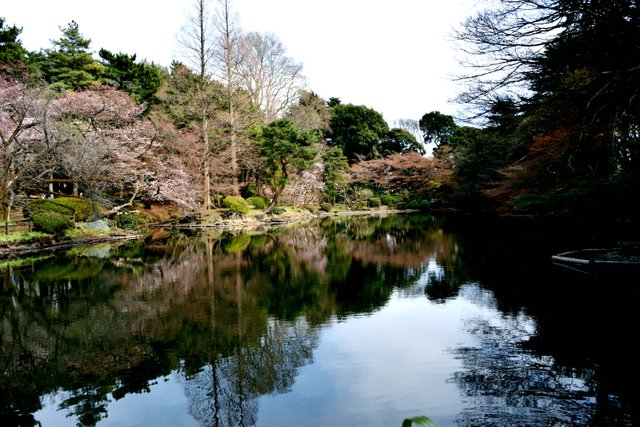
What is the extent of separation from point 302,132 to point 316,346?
1977 cm

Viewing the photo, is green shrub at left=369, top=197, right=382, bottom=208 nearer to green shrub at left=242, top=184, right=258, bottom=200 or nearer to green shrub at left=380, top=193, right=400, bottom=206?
green shrub at left=380, top=193, right=400, bottom=206

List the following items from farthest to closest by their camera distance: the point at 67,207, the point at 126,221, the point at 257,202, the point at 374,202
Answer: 1. the point at 374,202
2. the point at 257,202
3. the point at 126,221
4. the point at 67,207

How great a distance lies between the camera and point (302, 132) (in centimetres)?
2441

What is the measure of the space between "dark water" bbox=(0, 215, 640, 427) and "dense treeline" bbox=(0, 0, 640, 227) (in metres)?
3.06

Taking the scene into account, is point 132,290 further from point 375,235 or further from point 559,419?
point 375,235

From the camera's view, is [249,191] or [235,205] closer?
[235,205]

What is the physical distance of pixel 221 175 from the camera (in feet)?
86.0

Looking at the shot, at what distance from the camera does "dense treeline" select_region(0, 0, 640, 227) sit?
7.11m

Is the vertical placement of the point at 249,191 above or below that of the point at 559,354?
above

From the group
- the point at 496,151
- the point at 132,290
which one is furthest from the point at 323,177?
the point at 132,290

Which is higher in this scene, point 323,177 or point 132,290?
point 323,177

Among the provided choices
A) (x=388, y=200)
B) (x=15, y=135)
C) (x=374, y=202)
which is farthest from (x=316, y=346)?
(x=388, y=200)

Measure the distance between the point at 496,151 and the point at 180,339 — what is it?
73.5ft

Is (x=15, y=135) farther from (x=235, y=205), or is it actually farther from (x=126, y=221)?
(x=235, y=205)
